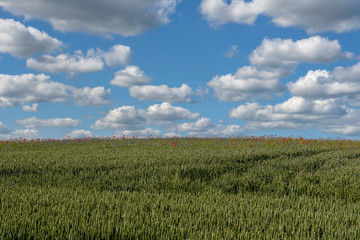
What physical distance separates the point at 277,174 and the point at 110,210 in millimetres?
5812

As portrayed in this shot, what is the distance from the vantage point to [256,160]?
11602mm

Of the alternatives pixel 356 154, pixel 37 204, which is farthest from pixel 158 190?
pixel 356 154

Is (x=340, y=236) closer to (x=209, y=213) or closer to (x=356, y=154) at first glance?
(x=209, y=213)

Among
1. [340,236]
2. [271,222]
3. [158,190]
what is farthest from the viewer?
[158,190]

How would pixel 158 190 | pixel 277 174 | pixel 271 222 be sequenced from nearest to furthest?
pixel 271 222 < pixel 158 190 < pixel 277 174

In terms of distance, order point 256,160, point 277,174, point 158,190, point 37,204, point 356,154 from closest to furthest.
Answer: point 37,204 → point 158,190 → point 277,174 → point 256,160 → point 356,154

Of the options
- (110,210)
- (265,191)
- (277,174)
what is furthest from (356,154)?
(110,210)

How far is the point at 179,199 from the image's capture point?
20.2ft

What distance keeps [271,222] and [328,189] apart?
13.5ft

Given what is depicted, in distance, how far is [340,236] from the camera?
14.4 ft

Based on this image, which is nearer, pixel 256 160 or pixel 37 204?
pixel 37 204

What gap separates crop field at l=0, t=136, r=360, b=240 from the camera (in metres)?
4.28

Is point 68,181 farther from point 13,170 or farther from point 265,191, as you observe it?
point 265,191

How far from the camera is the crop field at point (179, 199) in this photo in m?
4.28
